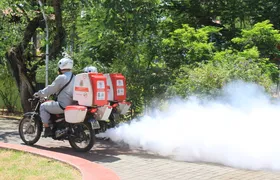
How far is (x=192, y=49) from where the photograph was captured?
36.8ft

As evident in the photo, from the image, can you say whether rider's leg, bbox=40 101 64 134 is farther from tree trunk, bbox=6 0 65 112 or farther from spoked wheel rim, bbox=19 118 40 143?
tree trunk, bbox=6 0 65 112

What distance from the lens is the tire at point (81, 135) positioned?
328 inches

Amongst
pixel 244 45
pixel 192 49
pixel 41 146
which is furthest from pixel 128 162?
pixel 244 45

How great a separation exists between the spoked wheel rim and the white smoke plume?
1.66 metres

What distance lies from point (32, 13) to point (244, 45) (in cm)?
664

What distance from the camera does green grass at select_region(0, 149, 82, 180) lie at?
6.06 metres

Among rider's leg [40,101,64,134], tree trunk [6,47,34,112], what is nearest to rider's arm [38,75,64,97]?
rider's leg [40,101,64,134]

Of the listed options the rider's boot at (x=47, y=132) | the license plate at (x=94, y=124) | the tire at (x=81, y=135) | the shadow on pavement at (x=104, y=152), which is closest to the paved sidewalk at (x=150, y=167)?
the shadow on pavement at (x=104, y=152)

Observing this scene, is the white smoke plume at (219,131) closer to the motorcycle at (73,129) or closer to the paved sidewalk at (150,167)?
the paved sidewalk at (150,167)

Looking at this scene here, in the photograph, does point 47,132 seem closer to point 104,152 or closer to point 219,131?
point 104,152

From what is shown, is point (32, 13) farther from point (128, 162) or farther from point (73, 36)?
point (128, 162)

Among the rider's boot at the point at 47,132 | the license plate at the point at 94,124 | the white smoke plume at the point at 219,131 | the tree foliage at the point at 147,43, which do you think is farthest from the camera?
the tree foliage at the point at 147,43

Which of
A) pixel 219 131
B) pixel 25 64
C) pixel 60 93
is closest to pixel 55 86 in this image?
pixel 60 93

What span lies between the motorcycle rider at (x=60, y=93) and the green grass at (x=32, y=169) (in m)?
1.26
